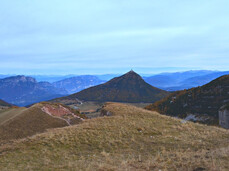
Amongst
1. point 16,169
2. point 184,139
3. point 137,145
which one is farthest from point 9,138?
point 184,139

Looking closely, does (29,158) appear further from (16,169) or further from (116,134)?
(116,134)

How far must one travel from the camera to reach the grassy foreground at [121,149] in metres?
12.2

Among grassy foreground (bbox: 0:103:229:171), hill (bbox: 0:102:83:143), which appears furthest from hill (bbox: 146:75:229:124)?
hill (bbox: 0:102:83:143)

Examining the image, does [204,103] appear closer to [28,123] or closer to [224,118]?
[224,118]

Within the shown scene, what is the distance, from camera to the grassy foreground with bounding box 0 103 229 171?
12188 millimetres

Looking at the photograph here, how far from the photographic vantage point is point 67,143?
59.8 ft

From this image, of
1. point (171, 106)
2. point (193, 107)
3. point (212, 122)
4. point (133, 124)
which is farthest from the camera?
point (171, 106)

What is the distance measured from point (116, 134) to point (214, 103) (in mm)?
58501

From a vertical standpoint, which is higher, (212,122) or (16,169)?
(16,169)

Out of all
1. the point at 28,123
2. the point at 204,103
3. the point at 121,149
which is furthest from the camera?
the point at 204,103

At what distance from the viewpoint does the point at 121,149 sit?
56.1ft

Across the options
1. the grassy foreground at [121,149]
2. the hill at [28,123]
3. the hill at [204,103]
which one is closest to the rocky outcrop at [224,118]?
the hill at [204,103]

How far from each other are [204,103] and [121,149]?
63.9 m

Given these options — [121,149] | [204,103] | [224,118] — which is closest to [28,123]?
[121,149]
